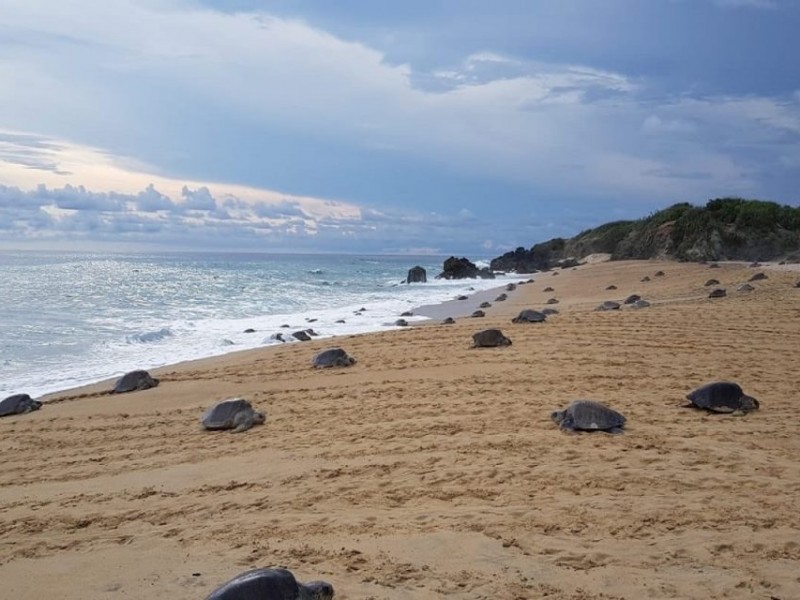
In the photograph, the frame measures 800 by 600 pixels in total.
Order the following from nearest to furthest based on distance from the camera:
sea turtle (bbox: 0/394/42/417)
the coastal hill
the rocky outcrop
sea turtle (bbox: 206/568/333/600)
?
sea turtle (bbox: 206/568/333/600), sea turtle (bbox: 0/394/42/417), the coastal hill, the rocky outcrop

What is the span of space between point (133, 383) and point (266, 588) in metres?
9.01

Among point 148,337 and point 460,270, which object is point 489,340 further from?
point 460,270

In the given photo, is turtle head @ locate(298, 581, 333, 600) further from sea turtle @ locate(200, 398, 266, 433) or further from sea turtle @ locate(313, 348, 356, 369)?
sea turtle @ locate(313, 348, 356, 369)

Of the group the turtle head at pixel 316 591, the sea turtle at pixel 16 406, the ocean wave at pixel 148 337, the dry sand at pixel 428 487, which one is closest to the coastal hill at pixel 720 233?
the ocean wave at pixel 148 337

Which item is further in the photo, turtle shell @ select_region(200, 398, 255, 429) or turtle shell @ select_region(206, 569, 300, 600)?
turtle shell @ select_region(200, 398, 255, 429)

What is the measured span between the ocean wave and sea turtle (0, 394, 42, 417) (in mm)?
8896

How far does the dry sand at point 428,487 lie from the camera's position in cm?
458

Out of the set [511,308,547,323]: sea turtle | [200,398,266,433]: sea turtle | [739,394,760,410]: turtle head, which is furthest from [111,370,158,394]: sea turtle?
[739,394,760,410]: turtle head

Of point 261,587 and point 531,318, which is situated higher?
point 531,318

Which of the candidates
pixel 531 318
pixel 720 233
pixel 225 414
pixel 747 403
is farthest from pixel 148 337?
pixel 720 233

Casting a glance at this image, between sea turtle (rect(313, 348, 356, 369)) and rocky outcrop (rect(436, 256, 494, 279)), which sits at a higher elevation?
rocky outcrop (rect(436, 256, 494, 279))

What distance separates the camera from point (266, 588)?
12.3 feet

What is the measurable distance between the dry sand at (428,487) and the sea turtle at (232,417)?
10.9 inches

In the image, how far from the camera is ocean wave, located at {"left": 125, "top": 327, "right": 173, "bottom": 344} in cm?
1945
